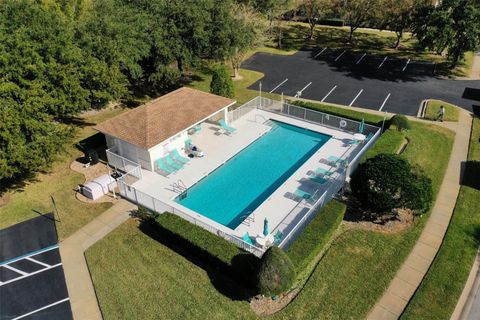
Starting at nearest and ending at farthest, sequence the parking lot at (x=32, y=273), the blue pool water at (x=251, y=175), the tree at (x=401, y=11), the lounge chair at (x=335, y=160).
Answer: the parking lot at (x=32, y=273), the blue pool water at (x=251, y=175), the lounge chair at (x=335, y=160), the tree at (x=401, y=11)

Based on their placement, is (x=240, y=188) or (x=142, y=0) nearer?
(x=240, y=188)

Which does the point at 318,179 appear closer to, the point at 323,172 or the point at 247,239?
the point at 323,172

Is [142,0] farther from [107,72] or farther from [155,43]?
[107,72]

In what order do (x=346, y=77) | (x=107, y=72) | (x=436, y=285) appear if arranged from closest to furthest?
(x=436, y=285) < (x=107, y=72) < (x=346, y=77)

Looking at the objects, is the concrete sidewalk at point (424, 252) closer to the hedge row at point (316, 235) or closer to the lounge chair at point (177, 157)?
the hedge row at point (316, 235)

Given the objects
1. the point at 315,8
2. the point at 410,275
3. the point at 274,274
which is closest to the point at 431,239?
the point at 410,275

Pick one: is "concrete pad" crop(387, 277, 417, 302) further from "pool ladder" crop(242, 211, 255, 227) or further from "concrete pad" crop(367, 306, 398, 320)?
"pool ladder" crop(242, 211, 255, 227)

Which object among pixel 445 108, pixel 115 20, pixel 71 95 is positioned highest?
pixel 115 20

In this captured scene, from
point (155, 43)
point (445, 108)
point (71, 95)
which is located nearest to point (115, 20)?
point (155, 43)

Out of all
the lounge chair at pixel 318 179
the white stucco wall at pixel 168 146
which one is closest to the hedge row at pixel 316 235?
the lounge chair at pixel 318 179
